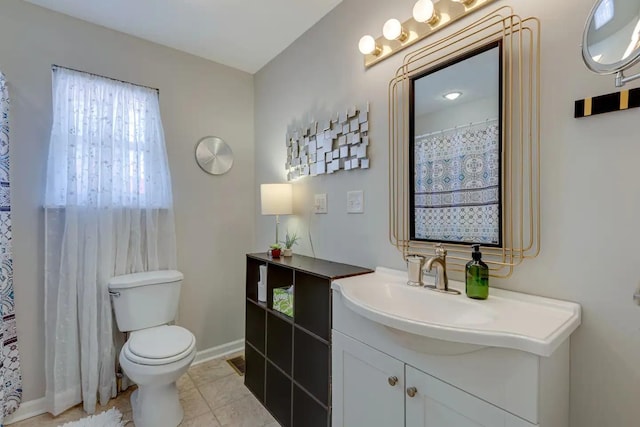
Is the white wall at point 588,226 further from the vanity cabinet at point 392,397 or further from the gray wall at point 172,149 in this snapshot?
the gray wall at point 172,149

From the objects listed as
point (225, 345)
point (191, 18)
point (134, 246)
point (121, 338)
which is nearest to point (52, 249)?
point (134, 246)

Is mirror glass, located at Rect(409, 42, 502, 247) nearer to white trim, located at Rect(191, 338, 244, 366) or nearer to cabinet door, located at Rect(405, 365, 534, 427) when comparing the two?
cabinet door, located at Rect(405, 365, 534, 427)

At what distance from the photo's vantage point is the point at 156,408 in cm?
172

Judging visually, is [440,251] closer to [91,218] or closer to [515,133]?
[515,133]

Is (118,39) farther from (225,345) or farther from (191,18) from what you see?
(225,345)

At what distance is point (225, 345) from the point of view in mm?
2656

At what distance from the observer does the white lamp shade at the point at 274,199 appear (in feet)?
7.22

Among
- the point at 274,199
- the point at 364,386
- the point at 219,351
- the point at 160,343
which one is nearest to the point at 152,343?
the point at 160,343

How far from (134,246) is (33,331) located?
28.2 inches

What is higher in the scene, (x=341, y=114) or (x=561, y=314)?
(x=341, y=114)

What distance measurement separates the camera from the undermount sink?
80 cm

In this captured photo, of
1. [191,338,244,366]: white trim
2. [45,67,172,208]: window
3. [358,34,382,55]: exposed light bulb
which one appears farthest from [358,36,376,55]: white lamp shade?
[191,338,244,366]: white trim

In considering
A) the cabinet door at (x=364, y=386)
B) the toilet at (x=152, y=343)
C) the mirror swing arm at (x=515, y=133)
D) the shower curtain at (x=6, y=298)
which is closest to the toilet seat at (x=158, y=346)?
the toilet at (x=152, y=343)

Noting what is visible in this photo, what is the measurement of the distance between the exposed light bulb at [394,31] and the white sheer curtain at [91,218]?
1728 millimetres
